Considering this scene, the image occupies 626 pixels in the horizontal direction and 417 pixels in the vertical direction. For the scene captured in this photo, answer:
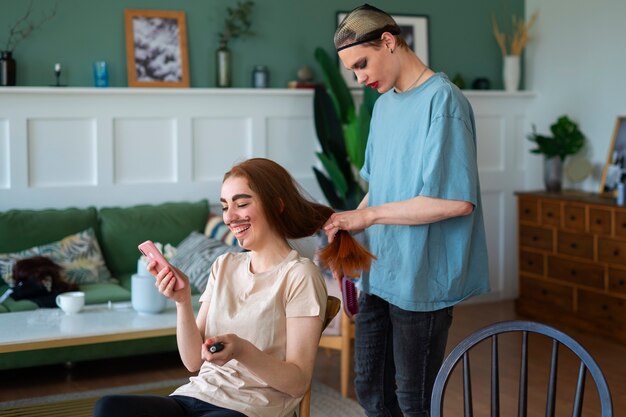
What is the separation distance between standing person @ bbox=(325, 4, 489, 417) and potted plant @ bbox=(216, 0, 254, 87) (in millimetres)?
2991

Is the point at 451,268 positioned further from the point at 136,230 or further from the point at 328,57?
the point at 328,57

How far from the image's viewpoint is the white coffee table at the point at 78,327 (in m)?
3.39

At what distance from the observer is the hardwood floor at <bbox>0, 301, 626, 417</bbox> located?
12.9 feet

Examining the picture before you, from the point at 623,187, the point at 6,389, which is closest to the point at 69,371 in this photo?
the point at 6,389

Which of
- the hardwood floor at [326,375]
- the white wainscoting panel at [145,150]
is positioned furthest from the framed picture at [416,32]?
the hardwood floor at [326,375]

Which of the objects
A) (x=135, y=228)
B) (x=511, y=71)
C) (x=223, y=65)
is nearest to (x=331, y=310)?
(x=135, y=228)

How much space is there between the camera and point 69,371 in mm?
4340

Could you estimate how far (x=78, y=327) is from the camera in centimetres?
357

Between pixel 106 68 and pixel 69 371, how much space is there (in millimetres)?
1676

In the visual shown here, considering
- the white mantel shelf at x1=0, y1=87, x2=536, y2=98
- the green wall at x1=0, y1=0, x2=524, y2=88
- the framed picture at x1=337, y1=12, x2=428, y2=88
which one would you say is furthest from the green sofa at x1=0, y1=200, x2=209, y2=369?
the framed picture at x1=337, y1=12, x2=428, y2=88

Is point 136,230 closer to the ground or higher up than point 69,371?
higher up

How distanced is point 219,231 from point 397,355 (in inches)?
106

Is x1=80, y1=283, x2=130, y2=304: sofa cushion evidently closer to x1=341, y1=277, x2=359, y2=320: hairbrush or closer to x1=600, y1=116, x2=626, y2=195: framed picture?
x1=341, y1=277, x2=359, y2=320: hairbrush

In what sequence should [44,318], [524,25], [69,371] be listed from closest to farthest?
[44,318], [69,371], [524,25]
